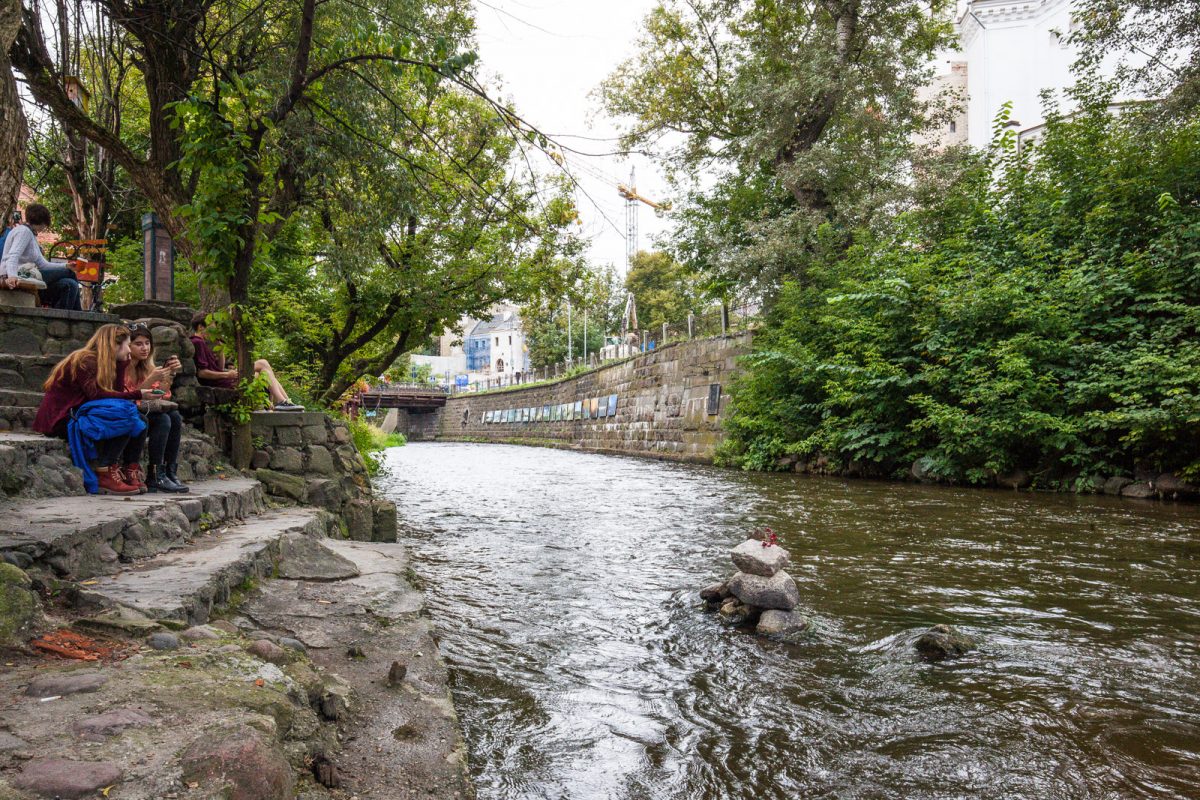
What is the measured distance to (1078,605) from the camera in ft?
16.3

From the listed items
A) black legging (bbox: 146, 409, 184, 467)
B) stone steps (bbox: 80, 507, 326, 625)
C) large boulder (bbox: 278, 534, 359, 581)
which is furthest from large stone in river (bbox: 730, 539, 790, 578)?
black legging (bbox: 146, 409, 184, 467)

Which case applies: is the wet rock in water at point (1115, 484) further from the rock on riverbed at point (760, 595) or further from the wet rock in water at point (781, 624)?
the wet rock in water at point (781, 624)

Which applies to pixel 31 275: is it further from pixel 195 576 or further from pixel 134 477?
pixel 195 576

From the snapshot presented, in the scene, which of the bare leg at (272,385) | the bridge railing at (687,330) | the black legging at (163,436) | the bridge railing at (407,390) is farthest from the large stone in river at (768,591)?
the bridge railing at (407,390)

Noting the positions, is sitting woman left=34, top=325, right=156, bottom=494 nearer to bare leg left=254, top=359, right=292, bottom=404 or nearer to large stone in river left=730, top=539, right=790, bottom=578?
bare leg left=254, top=359, right=292, bottom=404

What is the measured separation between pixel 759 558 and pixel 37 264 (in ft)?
21.2

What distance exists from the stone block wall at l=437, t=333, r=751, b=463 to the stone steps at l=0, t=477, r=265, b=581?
51.9 ft

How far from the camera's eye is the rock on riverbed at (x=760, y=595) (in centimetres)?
458

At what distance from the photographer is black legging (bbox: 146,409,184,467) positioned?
5004mm

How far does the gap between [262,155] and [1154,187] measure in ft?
41.0

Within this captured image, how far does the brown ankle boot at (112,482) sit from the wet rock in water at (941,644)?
15.6 feet

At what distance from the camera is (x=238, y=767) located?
6.00ft

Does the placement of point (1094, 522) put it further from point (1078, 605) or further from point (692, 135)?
point (692, 135)

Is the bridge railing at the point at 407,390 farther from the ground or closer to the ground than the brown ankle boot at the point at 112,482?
farther from the ground
